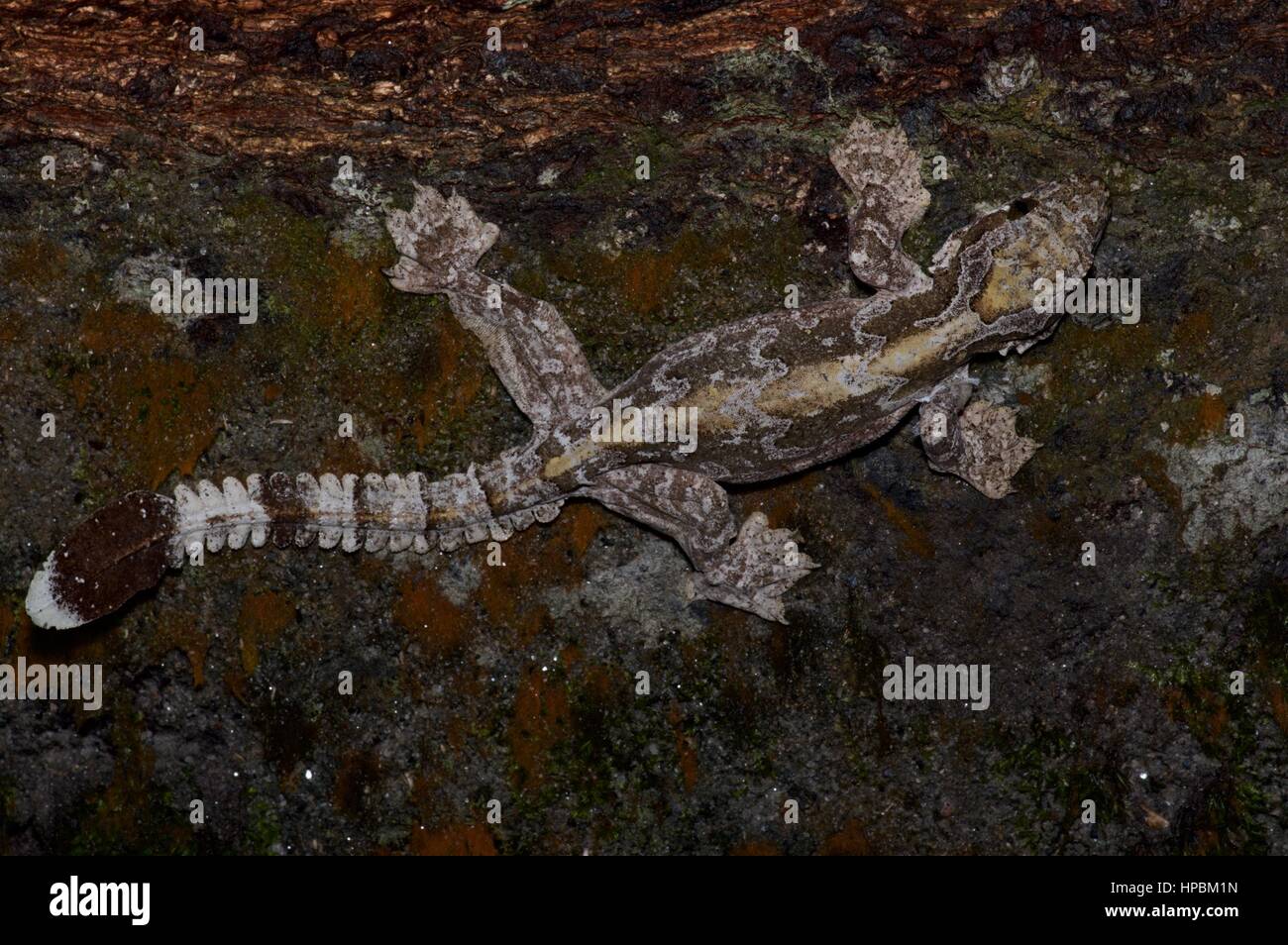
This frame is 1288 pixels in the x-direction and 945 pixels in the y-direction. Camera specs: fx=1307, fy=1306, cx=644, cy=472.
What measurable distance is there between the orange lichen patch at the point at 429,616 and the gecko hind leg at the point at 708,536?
109cm

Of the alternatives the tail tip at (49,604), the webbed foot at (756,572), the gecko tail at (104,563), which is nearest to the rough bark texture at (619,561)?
the webbed foot at (756,572)

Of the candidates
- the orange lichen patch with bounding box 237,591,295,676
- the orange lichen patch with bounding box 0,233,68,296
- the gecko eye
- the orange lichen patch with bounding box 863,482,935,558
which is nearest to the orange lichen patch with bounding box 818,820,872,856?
the orange lichen patch with bounding box 863,482,935,558

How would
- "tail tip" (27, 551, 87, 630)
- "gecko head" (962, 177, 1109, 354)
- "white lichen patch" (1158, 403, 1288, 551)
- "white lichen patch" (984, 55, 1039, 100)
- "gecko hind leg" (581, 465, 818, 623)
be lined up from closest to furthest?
"tail tip" (27, 551, 87, 630)
"white lichen patch" (984, 55, 1039, 100)
"gecko head" (962, 177, 1109, 354)
"gecko hind leg" (581, 465, 818, 623)
"white lichen patch" (1158, 403, 1288, 551)

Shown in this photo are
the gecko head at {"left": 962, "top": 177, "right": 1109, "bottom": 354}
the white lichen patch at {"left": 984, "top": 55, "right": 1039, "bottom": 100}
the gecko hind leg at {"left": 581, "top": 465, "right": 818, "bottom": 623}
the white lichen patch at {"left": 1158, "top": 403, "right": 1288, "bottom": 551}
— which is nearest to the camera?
the white lichen patch at {"left": 984, "top": 55, "right": 1039, "bottom": 100}

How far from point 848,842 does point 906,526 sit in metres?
1.95

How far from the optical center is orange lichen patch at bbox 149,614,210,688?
25.8 feet

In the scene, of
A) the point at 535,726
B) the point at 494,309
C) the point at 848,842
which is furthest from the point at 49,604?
the point at 848,842

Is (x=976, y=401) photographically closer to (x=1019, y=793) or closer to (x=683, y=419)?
(x=683, y=419)

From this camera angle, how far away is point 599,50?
7230 millimetres

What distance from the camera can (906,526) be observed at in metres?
8.06

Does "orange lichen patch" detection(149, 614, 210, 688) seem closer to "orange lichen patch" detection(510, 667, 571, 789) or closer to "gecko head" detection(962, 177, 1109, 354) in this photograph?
"orange lichen patch" detection(510, 667, 571, 789)

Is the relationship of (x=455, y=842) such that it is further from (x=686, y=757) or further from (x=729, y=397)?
(x=729, y=397)

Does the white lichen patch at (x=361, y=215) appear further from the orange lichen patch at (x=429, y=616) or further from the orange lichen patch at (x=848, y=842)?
the orange lichen patch at (x=848, y=842)

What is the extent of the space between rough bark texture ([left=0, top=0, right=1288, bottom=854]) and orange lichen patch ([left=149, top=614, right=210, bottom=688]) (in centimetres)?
2
